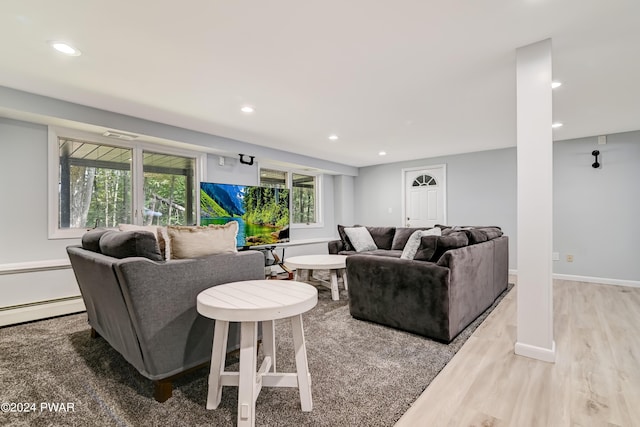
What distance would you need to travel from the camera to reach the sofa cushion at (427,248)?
246 cm

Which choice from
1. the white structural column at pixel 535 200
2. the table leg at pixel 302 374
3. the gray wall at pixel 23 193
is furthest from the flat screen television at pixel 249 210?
the white structural column at pixel 535 200

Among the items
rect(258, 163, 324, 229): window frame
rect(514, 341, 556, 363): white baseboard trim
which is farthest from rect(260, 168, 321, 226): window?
rect(514, 341, 556, 363): white baseboard trim

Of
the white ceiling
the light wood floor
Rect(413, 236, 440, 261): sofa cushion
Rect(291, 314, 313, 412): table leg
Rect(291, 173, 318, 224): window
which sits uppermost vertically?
the white ceiling

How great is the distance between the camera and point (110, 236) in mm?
1822

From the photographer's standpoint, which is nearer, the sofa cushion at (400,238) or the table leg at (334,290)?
the table leg at (334,290)

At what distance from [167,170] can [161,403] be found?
10.9ft

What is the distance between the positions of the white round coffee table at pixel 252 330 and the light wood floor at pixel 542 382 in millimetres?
629

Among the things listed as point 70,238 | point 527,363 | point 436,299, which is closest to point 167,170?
point 70,238

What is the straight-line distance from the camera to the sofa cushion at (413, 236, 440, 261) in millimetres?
2457

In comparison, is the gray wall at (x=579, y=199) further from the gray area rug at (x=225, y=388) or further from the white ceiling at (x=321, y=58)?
the gray area rug at (x=225, y=388)

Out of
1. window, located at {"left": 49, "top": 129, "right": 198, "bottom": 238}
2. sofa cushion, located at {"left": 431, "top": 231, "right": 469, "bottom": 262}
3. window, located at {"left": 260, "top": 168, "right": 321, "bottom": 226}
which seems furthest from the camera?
window, located at {"left": 260, "top": 168, "right": 321, "bottom": 226}

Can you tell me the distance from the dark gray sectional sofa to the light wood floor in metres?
0.25

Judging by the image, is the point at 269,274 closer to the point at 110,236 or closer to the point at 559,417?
the point at 110,236

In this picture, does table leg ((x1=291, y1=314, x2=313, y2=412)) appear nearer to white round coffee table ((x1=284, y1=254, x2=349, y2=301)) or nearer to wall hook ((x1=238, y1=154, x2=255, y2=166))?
white round coffee table ((x1=284, y1=254, x2=349, y2=301))
